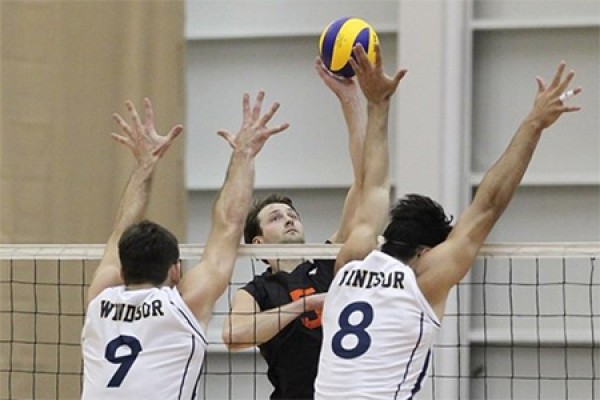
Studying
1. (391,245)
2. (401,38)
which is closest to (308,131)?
(401,38)

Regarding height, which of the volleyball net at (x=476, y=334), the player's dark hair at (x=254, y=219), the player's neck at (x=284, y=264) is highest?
the player's dark hair at (x=254, y=219)

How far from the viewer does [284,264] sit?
6996 mm

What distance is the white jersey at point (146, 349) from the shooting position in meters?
5.64

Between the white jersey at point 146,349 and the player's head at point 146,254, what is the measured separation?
0.19 ft

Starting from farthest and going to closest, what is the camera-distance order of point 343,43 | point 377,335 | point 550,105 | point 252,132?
1. point 343,43
2. point 252,132
3. point 550,105
4. point 377,335

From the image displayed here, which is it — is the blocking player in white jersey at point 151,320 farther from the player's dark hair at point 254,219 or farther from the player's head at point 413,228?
the player's dark hair at point 254,219

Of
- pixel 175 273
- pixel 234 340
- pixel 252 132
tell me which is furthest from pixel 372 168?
pixel 234 340

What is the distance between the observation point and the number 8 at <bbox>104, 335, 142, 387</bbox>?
5648 mm

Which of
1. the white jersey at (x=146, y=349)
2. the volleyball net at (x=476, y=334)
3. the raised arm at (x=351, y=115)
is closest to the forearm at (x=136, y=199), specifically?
the white jersey at (x=146, y=349)

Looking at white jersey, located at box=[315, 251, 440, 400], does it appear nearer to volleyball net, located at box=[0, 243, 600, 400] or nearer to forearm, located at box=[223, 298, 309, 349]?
forearm, located at box=[223, 298, 309, 349]

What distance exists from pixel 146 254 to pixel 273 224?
1.43 meters

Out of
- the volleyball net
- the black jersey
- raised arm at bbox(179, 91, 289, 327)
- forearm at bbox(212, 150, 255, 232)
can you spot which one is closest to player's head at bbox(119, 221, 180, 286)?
raised arm at bbox(179, 91, 289, 327)

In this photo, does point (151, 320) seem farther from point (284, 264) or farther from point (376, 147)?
point (284, 264)

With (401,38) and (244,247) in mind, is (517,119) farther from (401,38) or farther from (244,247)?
(244,247)
